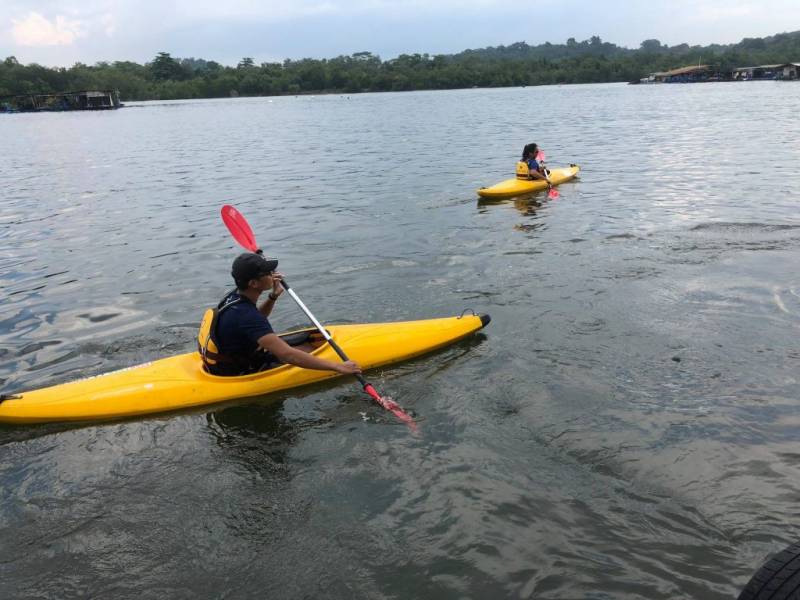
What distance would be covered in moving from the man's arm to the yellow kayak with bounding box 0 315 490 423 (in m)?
0.45

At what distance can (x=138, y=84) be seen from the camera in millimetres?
136250

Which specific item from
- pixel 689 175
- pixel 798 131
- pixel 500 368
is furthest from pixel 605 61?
pixel 500 368

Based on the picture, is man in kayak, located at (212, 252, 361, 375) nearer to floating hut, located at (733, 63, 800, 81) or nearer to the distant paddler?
the distant paddler

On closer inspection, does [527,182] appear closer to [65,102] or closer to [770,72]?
[65,102]

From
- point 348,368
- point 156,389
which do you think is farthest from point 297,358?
point 156,389

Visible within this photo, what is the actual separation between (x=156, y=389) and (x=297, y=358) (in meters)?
1.39

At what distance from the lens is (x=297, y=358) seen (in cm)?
541

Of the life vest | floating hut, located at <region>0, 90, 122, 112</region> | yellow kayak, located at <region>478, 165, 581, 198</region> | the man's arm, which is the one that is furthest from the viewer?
floating hut, located at <region>0, 90, 122, 112</region>

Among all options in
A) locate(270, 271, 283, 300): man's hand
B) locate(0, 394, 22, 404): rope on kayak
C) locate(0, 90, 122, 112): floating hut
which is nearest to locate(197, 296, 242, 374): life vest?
locate(270, 271, 283, 300): man's hand

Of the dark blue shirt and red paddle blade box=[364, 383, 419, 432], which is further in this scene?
red paddle blade box=[364, 383, 419, 432]

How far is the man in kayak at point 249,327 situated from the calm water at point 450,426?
454 mm

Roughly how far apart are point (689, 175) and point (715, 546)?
15.4 metres

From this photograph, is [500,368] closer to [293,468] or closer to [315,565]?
[293,468]

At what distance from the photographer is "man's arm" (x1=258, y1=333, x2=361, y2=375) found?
5.30m
